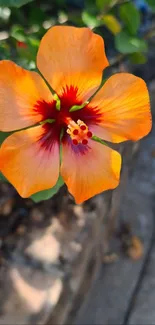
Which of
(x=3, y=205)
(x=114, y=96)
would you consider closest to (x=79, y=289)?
(x=3, y=205)

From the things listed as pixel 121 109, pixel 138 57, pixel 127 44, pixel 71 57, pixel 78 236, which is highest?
pixel 71 57

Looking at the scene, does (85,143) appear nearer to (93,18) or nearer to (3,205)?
(93,18)

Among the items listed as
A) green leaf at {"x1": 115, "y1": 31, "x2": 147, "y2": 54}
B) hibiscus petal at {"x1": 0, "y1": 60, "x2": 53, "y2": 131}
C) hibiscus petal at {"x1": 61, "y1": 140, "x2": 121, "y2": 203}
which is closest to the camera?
hibiscus petal at {"x1": 0, "y1": 60, "x2": 53, "y2": 131}

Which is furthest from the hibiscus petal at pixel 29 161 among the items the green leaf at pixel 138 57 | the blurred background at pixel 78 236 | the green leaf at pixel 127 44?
the green leaf at pixel 138 57

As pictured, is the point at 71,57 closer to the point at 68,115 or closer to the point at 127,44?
the point at 68,115

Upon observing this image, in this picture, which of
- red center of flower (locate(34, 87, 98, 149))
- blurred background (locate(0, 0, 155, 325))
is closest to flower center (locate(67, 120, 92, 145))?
red center of flower (locate(34, 87, 98, 149))

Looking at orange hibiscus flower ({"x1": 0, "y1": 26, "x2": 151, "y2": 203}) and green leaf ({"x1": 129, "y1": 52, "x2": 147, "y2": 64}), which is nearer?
orange hibiscus flower ({"x1": 0, "y1": 26, "x2": 151, "y2": 203})

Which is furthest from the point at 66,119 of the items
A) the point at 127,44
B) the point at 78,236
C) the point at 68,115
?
the point at 78,236

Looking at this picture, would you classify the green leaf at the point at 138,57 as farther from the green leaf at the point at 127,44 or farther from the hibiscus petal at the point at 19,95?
the hibiscus petal at the point at 19,95

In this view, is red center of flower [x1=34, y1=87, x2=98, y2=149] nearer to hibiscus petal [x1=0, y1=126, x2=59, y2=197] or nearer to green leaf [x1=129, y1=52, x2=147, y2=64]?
hibiscus petal [x1=0, y1=126, x2=59, y2=197]
